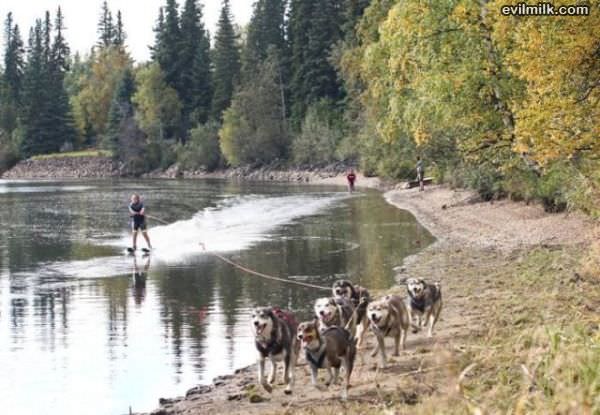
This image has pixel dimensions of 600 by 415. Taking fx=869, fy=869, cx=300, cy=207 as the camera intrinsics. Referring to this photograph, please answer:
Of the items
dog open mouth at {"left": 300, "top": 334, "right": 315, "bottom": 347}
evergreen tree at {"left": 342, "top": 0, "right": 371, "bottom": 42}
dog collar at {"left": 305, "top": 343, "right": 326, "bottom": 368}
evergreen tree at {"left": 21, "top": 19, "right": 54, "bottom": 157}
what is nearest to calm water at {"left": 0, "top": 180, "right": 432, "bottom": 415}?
dog collar at {"left": 305, "top": 343, "right": 326, "bottom": 368}

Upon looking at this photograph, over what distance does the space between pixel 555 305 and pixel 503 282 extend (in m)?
4.88

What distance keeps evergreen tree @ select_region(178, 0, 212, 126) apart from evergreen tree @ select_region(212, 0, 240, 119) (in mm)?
3486

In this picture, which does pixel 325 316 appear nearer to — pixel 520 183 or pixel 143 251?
pixel 143 251

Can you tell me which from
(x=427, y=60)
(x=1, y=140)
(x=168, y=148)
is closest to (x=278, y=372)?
(x=427, y=60)

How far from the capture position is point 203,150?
96.8 metres

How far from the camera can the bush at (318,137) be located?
80.3m

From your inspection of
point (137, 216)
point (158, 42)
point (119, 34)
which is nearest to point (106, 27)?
point (119, 34)

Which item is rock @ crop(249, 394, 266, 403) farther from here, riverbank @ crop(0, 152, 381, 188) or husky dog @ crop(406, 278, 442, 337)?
riverbank @ crop(0, 152, 381, 188)

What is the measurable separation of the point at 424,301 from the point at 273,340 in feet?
10.6

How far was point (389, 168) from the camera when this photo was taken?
5606 cm

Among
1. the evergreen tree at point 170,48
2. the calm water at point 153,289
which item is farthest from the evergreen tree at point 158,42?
the calm water at point 153,289

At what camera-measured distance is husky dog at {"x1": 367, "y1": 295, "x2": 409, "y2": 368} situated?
37.5ft

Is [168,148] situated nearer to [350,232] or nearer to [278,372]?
[350,232]

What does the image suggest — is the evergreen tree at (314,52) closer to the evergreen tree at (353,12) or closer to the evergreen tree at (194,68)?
the evergreen tree at (353,12)
